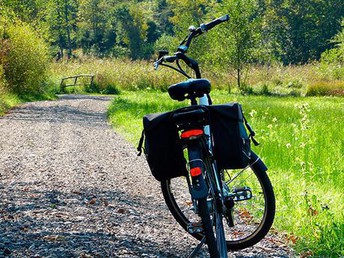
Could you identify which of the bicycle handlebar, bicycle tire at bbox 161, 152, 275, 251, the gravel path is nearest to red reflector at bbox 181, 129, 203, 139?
the bicycle handlebar

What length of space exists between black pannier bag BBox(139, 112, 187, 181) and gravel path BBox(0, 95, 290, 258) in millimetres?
867

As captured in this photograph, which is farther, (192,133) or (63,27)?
(63,27)

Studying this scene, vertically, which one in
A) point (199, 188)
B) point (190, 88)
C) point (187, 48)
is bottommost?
point (199, 188)

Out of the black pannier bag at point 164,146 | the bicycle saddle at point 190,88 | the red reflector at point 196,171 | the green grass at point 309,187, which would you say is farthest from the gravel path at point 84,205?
the bicycle saddle at point 190,88

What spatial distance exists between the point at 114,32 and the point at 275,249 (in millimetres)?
81091

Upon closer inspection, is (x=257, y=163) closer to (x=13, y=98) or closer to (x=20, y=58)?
(x=13, y=98)

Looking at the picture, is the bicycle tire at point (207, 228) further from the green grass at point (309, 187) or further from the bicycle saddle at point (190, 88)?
the green grass at point (309, 187)

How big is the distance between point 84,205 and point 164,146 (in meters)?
2.54

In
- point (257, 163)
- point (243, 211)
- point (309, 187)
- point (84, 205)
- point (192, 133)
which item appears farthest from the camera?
point (309, 187)

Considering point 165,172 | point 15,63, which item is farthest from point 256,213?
point 15,63

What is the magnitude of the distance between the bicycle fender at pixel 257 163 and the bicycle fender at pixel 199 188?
0.83m

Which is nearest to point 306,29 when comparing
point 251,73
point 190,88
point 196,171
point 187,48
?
point 251,73

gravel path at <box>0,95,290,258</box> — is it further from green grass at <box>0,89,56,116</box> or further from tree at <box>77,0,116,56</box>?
tree at <box>77,0,116,56</box>

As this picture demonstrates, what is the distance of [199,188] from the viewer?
348 centimetres
